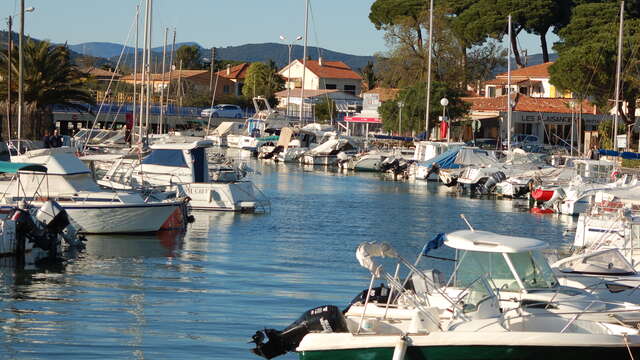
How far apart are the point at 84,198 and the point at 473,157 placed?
1334 inches

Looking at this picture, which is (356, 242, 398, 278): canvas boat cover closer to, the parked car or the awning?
the awning

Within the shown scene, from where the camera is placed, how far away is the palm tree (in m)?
62.9

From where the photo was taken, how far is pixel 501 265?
1619 cm

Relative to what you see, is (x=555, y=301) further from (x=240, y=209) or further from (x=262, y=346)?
(x=240, y=209)

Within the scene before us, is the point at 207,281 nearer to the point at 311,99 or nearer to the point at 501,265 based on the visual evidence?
the point at 501,265

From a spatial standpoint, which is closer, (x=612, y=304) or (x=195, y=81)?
(x=612, y=304)

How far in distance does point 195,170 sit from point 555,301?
24.4 meters

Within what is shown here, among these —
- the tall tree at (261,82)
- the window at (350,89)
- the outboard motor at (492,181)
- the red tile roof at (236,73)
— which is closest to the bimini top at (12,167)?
the outboard motor at (492,181)

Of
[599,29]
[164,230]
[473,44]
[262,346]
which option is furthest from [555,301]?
[473,44]

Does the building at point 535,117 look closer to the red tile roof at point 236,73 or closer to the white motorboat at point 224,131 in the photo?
the white motorboat at point 224,131

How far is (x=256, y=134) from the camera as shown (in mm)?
91625

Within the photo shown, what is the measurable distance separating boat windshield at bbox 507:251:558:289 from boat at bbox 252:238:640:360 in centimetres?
101

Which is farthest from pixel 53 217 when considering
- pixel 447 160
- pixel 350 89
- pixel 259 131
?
pixel 350 89

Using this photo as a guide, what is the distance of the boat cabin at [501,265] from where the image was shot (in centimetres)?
1603
